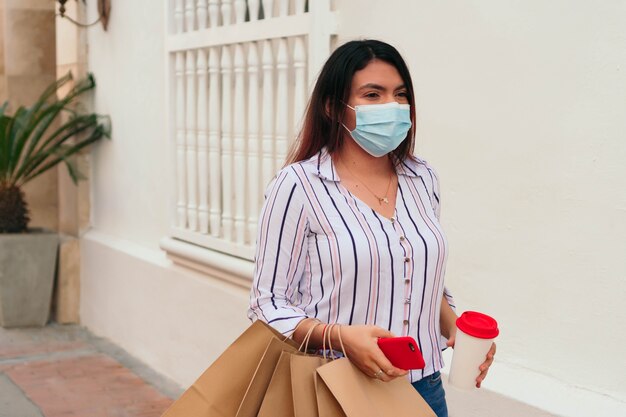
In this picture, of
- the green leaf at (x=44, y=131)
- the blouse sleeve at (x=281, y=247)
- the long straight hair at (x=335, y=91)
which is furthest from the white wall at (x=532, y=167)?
the green leaf at (x=44, y=131)

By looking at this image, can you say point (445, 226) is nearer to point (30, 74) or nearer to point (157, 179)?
point (157, 179)

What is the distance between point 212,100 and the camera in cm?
513

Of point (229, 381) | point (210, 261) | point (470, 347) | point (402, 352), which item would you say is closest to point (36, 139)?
point (210, 261)

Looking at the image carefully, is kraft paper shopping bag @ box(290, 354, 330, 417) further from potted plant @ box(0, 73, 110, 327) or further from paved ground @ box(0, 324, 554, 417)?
potted plant @ box(0, 73, 110, 327)

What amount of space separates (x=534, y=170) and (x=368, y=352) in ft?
4.95

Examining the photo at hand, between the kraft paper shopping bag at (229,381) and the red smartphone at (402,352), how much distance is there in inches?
9.2

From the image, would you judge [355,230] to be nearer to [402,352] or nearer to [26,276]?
[402,352]

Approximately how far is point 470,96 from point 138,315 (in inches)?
130

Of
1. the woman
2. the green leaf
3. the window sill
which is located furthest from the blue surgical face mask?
the green leaf

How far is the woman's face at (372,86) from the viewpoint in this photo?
2277mm

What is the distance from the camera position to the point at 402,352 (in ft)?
6.37

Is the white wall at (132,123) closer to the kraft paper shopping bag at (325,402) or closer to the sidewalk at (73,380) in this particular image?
the sidewalk at (73,380)

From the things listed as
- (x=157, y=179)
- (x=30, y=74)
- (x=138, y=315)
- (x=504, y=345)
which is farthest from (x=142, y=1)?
(x=504, y=345)

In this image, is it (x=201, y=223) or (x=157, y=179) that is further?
(x=157, y=179)
